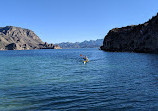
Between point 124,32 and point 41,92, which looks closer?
point 41,92

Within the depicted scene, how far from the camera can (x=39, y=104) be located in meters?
11.9

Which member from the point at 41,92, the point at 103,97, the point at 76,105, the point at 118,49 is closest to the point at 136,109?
the point at 103,97

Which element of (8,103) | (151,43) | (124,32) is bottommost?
(8,103)

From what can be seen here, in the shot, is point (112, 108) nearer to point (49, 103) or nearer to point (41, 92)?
point (49, 103)

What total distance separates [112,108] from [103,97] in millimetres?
2466

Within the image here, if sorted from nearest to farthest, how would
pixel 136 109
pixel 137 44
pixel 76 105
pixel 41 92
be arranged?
pixel 136 109, pixel 76 105, pixel 41 92, pixel 137 44

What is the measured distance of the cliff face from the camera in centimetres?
7706

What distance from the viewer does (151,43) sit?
77688mm

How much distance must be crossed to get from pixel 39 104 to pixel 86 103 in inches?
142

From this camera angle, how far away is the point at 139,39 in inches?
3669

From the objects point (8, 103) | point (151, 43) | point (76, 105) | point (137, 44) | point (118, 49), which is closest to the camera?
point (76, 105)

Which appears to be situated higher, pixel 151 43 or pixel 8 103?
pixel 151 43

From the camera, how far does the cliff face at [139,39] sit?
7706 cm

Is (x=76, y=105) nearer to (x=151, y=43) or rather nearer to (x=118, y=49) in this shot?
(x=151, y=43)
